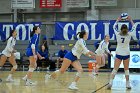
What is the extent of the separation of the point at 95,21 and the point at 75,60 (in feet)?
44.7

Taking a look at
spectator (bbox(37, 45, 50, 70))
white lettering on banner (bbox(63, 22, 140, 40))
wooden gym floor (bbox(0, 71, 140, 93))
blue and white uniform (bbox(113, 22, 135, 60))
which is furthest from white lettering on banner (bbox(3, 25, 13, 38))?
blue and white uniform (bbox(113, 22, 135, 60))

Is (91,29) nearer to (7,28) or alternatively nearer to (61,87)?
(7,28)

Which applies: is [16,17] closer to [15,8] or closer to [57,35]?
[15,8]

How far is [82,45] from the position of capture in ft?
35.9

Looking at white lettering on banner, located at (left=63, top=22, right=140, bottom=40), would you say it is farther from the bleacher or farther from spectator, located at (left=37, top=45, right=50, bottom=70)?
spectator, located at (left=37, top=45, right=50, bottom=70)

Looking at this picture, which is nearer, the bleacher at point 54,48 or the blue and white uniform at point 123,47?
the blue and white uniform at point 123,47

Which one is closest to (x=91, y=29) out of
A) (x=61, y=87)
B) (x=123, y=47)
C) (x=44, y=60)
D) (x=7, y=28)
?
(x=44, y=60)

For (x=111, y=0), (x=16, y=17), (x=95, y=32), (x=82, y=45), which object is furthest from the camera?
(x=16, y=17)

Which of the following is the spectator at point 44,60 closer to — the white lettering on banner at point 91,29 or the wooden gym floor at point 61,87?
the white lettering on banner at point 91,29

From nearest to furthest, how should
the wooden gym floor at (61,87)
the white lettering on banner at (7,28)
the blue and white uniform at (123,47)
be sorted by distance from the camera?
the wooden gym floor at (61,87) → the blue and white uniform at (123,47) → the white lettering on banner at (7,28)

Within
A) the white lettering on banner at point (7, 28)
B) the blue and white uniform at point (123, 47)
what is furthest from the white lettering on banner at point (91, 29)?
the blue and white uniform at point (123, 47)

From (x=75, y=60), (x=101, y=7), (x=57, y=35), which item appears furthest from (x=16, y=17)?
(x=75, y=60)

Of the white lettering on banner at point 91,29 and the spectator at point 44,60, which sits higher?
the white lettering on banner at point 91,29

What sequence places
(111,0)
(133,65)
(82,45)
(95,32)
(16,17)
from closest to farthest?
(82,45) < (133,65) < (95,32) < (111,0) < (16,17)
